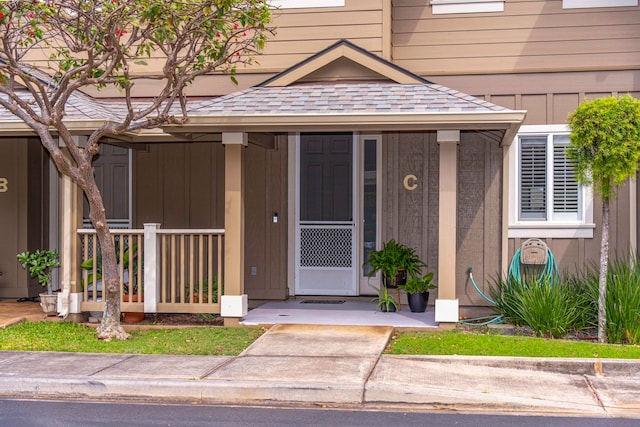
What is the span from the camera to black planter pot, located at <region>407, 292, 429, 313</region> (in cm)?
1092

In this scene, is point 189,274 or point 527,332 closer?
point 527,332

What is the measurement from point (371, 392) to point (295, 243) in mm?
5502

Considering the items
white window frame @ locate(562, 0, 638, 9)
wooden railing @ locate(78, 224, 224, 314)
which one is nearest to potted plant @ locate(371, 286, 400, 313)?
wooden railing @ locate(78, 224, 224, 314)

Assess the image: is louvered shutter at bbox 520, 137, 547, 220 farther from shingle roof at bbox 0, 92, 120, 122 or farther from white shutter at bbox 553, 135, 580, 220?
shingle roof at bbox 0, 92, 120, 122

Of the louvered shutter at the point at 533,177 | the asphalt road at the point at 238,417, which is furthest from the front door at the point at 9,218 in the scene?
the louvered shutter at the point at 533,177

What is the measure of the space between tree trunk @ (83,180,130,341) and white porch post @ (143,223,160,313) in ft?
2.63

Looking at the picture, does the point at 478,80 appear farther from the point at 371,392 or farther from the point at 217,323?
the point at 371,392

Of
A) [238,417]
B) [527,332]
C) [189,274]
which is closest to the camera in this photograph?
[238,417]

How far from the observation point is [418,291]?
35.7 feet

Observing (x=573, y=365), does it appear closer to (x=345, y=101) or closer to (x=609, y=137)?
(x=609, y=137)

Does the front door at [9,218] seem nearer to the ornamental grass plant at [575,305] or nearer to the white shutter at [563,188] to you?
the ornamental grass plant at [575,305]

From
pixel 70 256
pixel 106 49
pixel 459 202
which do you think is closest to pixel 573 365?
pixel 459 202

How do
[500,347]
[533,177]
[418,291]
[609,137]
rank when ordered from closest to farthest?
[500,347] → [609,137] → [418,291] → [533,177]

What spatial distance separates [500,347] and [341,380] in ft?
7.44
